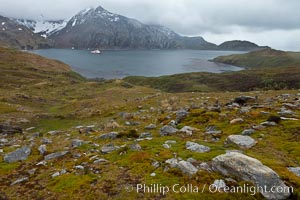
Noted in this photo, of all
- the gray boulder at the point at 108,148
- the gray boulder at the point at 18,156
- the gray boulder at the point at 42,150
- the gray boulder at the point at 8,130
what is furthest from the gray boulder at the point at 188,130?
the gray boulder at the point at 8,130

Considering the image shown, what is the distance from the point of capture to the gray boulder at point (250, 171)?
10.8m

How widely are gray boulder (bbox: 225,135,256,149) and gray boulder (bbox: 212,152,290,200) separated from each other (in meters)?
4.05

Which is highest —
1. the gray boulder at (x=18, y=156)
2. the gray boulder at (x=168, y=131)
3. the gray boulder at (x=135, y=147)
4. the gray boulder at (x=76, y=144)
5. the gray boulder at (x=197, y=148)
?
the gray boulder at (x=197, y=148)

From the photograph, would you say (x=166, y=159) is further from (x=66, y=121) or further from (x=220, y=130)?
(x=66, y=121)

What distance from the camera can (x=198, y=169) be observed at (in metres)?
13.0

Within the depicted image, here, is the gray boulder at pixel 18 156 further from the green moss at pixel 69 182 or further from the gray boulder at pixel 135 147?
the gray boulder at pixel 135 147

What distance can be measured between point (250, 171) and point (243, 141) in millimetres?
5379

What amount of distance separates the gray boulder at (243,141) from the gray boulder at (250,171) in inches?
159

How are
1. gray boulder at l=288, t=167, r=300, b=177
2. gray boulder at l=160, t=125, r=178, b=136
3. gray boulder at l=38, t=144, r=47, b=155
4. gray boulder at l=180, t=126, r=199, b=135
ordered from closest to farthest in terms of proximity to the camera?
gray boulder at l=288, t=167, r=300, b=177 < gray boulder at l=38, t=144, r=47, b=155 < gray boulder at l=180, t=126, r=199, b=135 < gray boulder at l=160, t=125, r=178, b=136

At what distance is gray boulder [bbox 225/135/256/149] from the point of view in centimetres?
1628

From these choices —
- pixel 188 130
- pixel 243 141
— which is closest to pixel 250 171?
pixel 243 141

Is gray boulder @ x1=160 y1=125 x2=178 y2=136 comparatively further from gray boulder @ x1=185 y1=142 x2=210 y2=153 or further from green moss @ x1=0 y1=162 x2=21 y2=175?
green moss @ x1=0 y1=162 x2=21 y2=175

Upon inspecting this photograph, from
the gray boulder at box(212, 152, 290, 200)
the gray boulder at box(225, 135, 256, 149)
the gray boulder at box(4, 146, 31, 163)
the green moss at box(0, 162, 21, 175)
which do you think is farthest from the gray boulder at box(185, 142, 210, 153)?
the gray boulder at box(4, 146, 31, 163)

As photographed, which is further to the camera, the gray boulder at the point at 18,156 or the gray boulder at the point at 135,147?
the gray boulder at the point at 18,156
